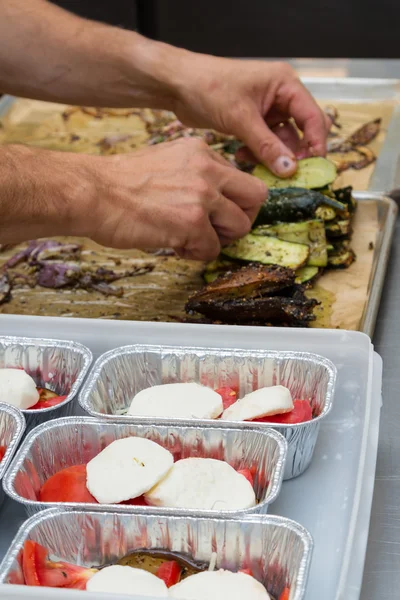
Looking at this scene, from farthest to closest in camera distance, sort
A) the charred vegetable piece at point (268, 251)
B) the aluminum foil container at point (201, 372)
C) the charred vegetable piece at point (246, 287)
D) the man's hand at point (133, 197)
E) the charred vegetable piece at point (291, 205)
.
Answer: the charred vegetable piece at point (291, 205) → the charred vegetable piece at point (268, 251) → the charred vegetable piece at point (246, 287) → the man's hand at point (133, 197) → the aluminum foil container at point (201, 372)

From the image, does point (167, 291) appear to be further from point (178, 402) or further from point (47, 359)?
point (178, 402)

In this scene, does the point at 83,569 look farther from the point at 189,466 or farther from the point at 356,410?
the point at 356,410

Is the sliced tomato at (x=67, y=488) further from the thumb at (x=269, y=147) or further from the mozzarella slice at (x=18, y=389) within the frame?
the thumb at (x=269, y=147)

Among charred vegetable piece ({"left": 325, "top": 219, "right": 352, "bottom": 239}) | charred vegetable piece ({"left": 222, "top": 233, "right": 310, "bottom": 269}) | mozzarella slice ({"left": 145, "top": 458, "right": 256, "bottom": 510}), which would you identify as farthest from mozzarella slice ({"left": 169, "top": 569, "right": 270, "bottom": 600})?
Answer: charred vegetable piece ({"left": 325, "top": 219, "right": 352, "bottom": 239})

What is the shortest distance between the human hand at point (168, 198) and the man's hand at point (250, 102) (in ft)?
1.07

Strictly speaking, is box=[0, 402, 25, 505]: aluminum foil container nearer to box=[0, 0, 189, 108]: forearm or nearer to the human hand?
the human hand

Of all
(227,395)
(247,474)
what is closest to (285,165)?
A: (227,395)

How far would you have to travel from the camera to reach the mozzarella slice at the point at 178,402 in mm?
1555

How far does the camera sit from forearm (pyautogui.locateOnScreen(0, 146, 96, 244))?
6.02ft

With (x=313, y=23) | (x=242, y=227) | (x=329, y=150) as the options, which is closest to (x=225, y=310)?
(x=242, y=227)

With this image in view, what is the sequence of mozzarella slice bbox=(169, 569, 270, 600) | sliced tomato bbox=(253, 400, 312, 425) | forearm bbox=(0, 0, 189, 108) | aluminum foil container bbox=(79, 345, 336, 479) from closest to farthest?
mozzarella slice bbox=(169, 569, 270, 600), sliced tomato bbox=(253, 400, 312, 425), aluminum foil container bbox=(79, 345, 336, 479), forearm bbox=(0, 0, 189, 108)

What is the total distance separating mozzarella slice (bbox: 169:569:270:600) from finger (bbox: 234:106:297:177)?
1408 millimetres

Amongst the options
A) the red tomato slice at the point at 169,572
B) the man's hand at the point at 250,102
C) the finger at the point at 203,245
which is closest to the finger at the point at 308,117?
the man's hand at the point at 250,102

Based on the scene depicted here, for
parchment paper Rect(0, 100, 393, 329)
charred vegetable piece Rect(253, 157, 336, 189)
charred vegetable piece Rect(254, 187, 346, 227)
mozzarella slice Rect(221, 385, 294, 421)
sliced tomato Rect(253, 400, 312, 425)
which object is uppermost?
charred vegetable piece Rect(253, 157, 336, 189)
